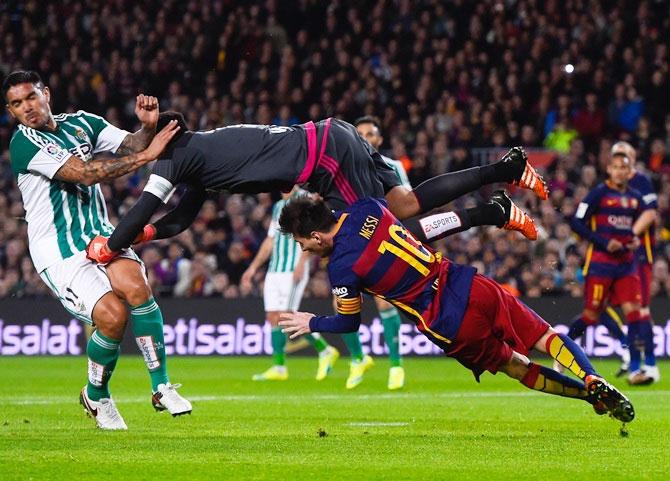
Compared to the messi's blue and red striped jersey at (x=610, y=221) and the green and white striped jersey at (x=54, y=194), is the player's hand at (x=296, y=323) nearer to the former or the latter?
the green and white striped jersey at (x=54, y=194)

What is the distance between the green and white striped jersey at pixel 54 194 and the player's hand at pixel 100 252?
0.65ft

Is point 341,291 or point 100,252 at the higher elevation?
point 341,291

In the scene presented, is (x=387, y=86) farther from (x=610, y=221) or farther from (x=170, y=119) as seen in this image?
(x=170, y=119)

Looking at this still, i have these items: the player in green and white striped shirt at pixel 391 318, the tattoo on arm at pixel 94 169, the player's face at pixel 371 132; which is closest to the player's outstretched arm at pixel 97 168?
the tattoo on arm at pixel 94 169

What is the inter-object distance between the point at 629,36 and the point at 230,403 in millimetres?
13139

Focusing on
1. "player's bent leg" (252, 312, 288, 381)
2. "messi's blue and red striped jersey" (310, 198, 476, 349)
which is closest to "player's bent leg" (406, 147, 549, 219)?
"messi's blue and red striped jersey" (310, 198, 476, 349)

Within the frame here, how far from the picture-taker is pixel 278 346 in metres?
15.2

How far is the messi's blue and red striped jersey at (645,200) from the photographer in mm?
14039

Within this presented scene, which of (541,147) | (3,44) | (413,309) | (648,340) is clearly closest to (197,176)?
(413,309)

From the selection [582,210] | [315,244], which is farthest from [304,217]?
[582,210]

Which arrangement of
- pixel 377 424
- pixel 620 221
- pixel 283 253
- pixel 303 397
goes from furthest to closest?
pixel 283 253 → pixel 620 221 → pixel 303 397 → pixel 377 424

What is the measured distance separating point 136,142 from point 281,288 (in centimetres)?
654

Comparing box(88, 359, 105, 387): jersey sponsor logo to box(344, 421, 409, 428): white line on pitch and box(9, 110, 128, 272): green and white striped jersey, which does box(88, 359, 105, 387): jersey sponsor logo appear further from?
box(344, 421, 409, 428): white line on pitch

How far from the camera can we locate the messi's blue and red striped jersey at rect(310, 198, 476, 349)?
7.68 meters
